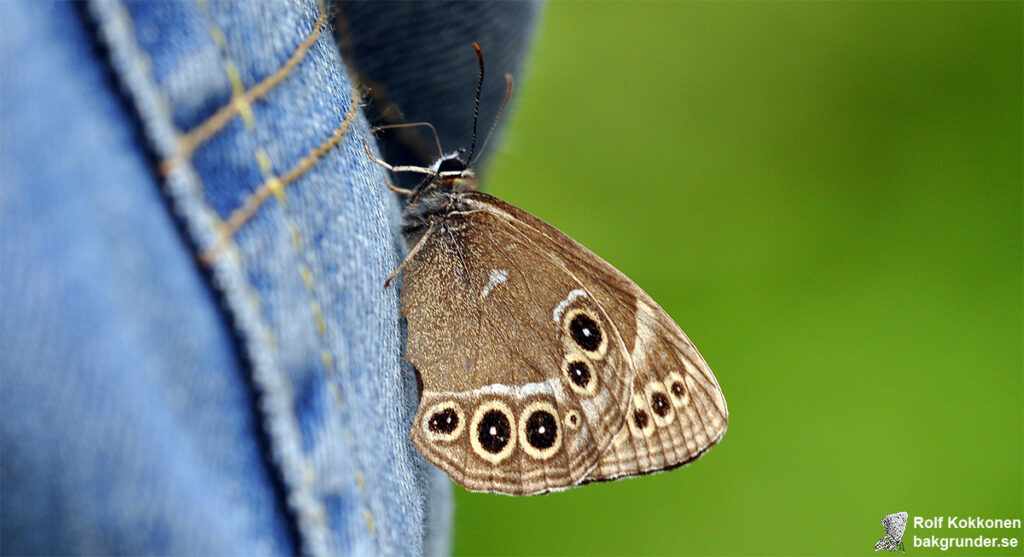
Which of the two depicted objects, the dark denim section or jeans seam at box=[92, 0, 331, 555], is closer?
jeans seam at box=[92, 0, 331, 555]

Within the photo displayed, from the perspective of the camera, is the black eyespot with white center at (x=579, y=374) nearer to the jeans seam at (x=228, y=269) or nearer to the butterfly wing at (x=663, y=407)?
the butterfly wing at (x=663, y=407)

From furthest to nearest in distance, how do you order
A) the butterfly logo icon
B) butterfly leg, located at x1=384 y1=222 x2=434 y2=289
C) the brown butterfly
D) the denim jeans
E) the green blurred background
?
the green blurred background
the butterfly logo icon
the brown butterfly
butterfly leg, located at x1=384 y1=222 x2=434 y2=289
the denim jeans

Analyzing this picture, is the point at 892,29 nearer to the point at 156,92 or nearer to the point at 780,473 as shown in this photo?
the point at 780,473

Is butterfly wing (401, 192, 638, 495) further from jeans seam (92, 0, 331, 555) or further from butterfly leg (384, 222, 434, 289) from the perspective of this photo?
jeans seam (92, 0, 331, 555)

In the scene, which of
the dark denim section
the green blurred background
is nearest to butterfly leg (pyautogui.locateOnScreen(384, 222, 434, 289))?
the dark denim section

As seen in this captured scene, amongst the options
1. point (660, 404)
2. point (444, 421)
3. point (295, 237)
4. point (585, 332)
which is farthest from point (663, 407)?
point (295, 237)

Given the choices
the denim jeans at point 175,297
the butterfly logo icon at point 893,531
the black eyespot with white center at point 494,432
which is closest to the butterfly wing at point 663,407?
the black eyespot with white center at point 494,432

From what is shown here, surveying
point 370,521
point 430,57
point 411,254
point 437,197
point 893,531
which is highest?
point 430,57

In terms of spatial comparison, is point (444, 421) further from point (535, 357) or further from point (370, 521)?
point (370, 521)
